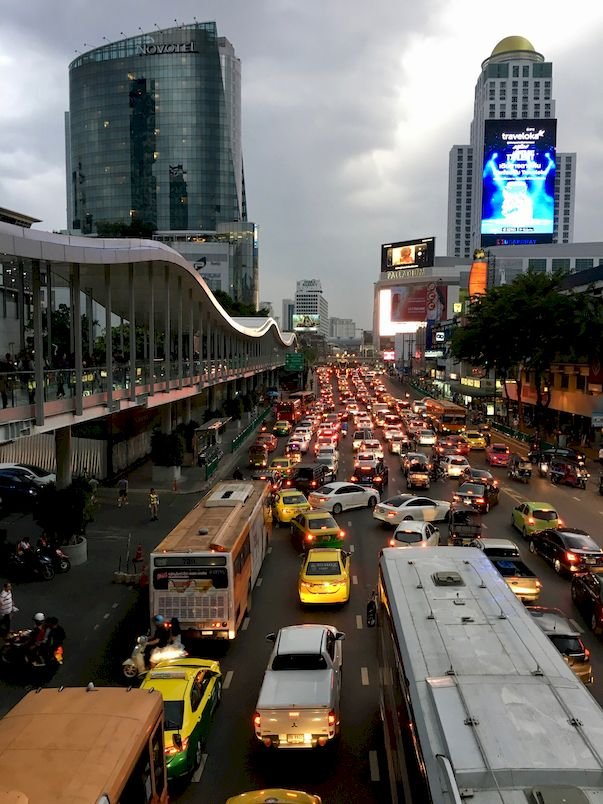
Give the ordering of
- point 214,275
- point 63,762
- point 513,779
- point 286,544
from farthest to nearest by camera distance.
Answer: point 214,275
point 286,544
point 63,762
point 513,779

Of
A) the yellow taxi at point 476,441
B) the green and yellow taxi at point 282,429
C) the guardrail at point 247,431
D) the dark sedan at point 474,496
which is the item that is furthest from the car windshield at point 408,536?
the green and yellow taxi at point 282,429

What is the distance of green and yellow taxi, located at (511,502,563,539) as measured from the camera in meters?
22.8

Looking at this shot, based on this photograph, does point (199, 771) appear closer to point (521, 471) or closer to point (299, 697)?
point (299, 697)

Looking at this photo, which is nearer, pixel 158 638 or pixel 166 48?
pixel 158 638

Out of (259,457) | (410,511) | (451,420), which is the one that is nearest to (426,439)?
(451,420)

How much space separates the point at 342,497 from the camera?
1087 inches

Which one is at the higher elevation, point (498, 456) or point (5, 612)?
point (5, 612)

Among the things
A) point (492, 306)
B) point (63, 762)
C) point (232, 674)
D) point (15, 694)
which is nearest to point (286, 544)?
point (232, 674)

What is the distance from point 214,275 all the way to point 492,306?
95.5 meters

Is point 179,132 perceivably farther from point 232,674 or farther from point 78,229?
point 232,674

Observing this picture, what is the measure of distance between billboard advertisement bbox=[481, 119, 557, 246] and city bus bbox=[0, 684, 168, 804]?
4145 inches

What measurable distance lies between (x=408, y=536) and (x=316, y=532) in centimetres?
301

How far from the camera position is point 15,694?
12.3m

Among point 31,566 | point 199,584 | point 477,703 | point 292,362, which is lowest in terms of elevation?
point 31,566
